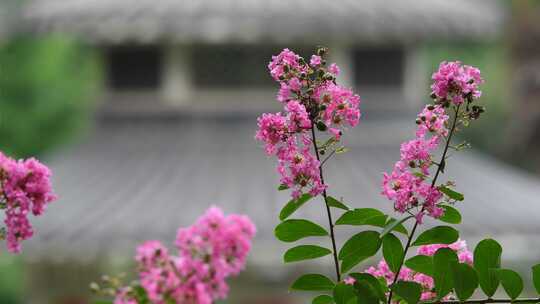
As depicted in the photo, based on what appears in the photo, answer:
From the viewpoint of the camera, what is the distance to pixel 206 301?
30.4 inches

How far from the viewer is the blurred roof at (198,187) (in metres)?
4.38

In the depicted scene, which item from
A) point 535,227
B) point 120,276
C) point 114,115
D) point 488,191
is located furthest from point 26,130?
point 120,276

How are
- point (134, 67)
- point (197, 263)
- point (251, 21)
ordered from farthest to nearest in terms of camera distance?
point (134, 67) → point (251, 21) → point (197, 263)

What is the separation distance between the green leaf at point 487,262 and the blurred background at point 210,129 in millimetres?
3473

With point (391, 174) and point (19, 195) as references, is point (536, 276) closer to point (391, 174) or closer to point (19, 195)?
point (391, 174)

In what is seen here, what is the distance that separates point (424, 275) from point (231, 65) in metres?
4.64

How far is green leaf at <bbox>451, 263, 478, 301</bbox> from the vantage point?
64 cm

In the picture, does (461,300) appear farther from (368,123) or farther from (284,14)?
(368,123)

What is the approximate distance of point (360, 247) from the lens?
2.19ft

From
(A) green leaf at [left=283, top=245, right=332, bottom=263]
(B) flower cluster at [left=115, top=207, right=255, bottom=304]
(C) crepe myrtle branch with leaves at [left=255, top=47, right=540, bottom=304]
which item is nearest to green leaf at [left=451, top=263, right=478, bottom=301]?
(C) crepe myrtle branch with leaves at [left=255, top=47, right=540, bottom=304]

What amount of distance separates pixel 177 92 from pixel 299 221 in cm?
470

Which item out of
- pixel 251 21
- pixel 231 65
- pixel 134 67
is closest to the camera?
pixel 251 21

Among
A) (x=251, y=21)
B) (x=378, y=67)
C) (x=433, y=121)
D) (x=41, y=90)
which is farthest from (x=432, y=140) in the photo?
(x=41, y=90)

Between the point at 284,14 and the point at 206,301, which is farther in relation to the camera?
the point at 284,14
